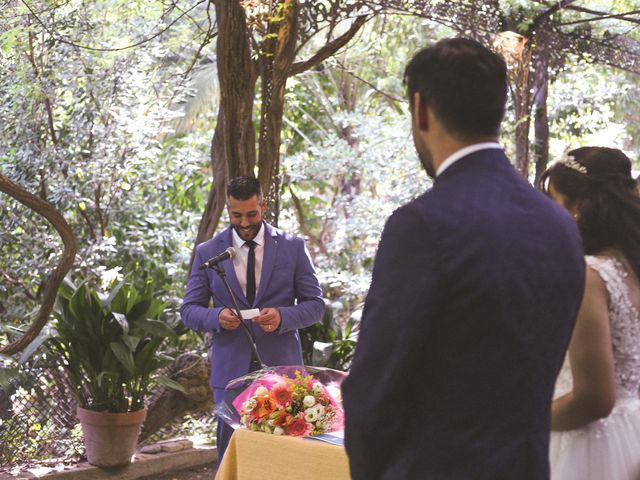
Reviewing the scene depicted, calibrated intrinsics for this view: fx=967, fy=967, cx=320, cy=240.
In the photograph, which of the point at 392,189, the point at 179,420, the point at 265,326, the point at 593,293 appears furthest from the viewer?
the point at 392,189

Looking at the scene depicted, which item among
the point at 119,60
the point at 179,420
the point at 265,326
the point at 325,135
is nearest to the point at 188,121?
the point at 325,135

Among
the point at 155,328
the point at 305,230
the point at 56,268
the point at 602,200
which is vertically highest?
the point at 602,200

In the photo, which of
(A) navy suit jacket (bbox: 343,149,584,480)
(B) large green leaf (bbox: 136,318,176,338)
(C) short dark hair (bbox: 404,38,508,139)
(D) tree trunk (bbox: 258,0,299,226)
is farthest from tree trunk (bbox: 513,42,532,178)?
(A) navy suit jacket (bbox: 343,149,584,480)

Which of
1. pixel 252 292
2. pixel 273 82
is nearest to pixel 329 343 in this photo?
pixel 273 82

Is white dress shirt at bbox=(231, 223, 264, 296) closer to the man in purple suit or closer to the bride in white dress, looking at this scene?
the man in purple suit

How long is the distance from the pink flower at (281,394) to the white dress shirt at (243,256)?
105 centimetres

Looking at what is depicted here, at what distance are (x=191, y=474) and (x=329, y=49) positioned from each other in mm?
3085

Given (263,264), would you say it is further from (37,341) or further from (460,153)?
(460,153)

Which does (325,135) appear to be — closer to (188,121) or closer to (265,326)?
(188,121)

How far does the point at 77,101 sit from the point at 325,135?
694 cm

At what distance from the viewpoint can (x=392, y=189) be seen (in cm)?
1434

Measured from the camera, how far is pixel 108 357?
5.84 m

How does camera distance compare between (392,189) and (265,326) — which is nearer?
(265,326)

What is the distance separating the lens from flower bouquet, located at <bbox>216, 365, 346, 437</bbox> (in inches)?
135
